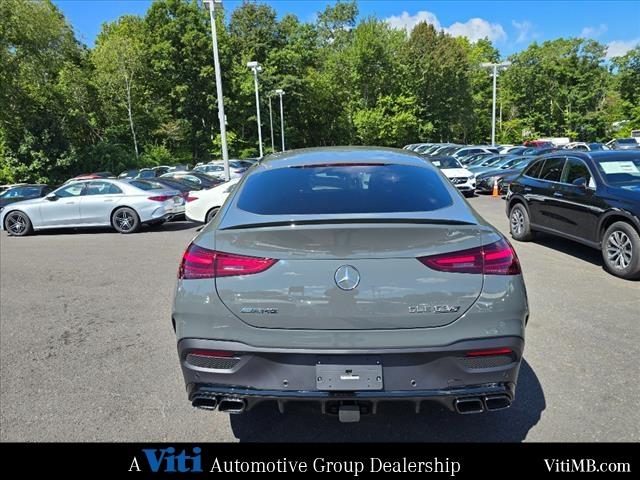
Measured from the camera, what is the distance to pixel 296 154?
3.80 metres

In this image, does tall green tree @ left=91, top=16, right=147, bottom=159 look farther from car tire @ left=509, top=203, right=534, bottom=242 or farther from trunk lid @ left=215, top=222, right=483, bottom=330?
trunk lid @ left=215, top=222, right=483, bottom=330

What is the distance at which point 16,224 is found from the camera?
12.6m

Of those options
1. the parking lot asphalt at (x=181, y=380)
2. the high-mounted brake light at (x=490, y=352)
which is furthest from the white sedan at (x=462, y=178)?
the high-mounted brake light at (x=490, y=352)

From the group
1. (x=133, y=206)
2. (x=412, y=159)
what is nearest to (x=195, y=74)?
(x=133, y=206)

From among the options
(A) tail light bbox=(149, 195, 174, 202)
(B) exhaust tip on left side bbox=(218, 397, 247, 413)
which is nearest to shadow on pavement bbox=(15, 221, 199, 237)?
(A) tail light bbox=(149, 195, 174, 202)

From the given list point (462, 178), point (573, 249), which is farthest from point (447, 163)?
point (573, 249)

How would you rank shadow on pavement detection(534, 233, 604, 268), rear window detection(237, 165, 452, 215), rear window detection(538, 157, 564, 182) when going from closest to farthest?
rear window detection(237, 165, 452, 215) → shadow on pavement detection(534, 233, 604, 268) → rear window detection(538, 157, 564, 182)

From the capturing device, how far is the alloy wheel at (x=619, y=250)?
239 inches

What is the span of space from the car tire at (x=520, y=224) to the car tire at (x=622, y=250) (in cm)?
219

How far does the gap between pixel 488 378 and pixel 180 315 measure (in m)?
1.66

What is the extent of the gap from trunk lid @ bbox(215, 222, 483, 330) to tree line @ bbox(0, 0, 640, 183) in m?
34.3
